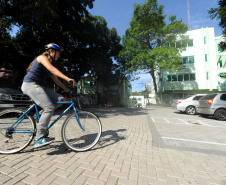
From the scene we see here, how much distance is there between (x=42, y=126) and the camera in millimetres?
2359

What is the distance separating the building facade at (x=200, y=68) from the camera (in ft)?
78.8

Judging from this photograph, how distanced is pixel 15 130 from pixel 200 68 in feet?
94.1

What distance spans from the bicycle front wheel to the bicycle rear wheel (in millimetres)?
693

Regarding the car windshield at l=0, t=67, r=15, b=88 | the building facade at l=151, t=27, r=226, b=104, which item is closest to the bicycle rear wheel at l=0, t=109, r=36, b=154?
the car windshield at l=0, t=67, r=15, b=88

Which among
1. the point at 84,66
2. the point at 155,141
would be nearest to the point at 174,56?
the point at 84,66

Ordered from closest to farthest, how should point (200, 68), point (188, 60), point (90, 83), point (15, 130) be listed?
point (15, 130) → point (200, 68) → point (188, 60) → point (90, 83)

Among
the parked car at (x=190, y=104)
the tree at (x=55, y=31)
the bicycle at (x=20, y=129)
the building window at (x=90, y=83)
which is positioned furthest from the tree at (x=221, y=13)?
the building window at (x=90, y=83)

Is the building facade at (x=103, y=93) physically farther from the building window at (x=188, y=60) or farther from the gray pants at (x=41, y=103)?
the gray pants at (x=41, y=103)

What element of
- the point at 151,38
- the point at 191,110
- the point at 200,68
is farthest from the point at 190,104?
the point at 200,68

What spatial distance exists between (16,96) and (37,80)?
139 inches

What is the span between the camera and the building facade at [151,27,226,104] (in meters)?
24.0

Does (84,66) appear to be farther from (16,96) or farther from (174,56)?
(16,96)

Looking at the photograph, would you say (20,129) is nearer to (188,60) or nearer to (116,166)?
(116,166)

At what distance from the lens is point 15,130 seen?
8.21 ft
